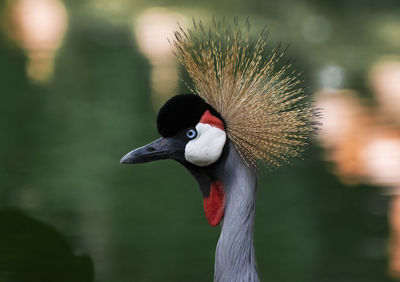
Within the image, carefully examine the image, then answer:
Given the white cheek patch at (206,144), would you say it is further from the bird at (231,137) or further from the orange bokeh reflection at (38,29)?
the orange bokeh reflection at (38,29)

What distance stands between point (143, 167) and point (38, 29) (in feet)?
11.2

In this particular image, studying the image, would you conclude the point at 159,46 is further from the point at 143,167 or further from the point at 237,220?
the point at 237,220

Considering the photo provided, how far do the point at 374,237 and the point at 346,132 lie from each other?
1.35 metres

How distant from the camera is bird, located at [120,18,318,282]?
5.28 ft

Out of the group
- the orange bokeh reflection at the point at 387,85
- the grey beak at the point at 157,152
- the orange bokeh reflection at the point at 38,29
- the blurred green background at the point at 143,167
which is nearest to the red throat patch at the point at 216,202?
the grey beak at the point at 157,152

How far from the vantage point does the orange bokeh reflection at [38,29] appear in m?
5.82

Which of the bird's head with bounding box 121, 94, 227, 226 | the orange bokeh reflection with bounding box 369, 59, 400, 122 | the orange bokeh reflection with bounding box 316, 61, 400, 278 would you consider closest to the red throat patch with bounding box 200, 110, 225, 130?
the bird's head with bounding box 121, 94, 227, 226

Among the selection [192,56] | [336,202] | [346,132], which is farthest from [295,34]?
[192,56]

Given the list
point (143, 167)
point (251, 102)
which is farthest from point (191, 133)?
point (143, 167)

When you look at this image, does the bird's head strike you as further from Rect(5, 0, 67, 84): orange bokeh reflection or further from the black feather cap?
Rect(5, 0, 67, 84): orange bokeh reflection

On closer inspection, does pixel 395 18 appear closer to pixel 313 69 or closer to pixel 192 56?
pixel 313 69

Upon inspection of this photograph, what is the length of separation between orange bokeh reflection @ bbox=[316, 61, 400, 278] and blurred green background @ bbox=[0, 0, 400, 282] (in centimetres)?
6

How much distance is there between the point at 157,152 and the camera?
1644 mm

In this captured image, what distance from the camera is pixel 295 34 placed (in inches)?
253
